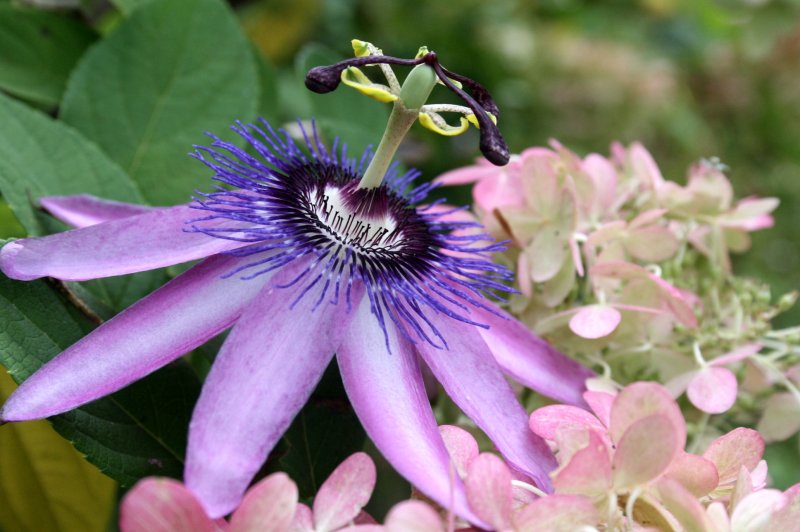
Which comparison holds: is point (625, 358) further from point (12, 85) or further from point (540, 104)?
point (540, 104)

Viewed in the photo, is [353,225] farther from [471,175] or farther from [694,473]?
[694,473]

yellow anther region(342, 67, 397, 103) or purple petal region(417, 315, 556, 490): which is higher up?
yellow anther region(342, 67, 397, 103)

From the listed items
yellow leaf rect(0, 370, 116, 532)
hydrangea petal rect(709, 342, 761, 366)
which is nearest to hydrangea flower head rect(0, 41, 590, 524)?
hydrangea petal rect(709, 342, 761, 366)

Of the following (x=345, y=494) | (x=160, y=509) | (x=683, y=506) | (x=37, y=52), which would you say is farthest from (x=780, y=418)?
(x=37, y=52)

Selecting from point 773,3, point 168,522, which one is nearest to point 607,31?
point 773,3

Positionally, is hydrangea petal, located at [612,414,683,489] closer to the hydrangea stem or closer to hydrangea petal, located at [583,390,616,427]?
hydrangea petal, located at [583,390,616,427]

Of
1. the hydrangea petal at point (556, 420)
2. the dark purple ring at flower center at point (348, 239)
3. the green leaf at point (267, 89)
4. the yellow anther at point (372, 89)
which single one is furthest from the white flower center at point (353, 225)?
the green leaf at point (267, 89)

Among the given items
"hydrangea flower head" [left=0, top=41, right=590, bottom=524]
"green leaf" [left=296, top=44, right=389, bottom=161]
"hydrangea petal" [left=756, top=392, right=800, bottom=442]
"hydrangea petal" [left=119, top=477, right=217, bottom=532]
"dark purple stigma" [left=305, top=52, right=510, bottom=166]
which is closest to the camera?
"hydrangea petal" [left=119, top=477, right=217, bottom=532]
